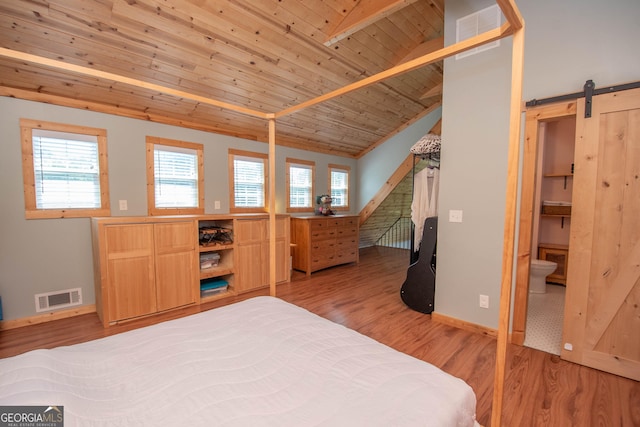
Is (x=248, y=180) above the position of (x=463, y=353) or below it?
above

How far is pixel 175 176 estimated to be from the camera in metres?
3.43

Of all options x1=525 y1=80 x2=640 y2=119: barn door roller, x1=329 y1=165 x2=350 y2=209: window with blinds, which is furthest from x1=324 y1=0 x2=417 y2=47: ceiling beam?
x1=329 y1=165 x2=350 y2=209: window with blinds

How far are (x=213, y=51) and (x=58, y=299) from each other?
116 inches

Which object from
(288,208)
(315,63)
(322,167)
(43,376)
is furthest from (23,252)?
(322,167)

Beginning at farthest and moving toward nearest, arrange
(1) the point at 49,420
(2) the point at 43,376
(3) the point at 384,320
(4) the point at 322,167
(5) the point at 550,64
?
(4) the point at 322,167
(3) the point at 384,320
(5) the point at 550,64
(2) the point at 43,376
(1) the point at 49,420

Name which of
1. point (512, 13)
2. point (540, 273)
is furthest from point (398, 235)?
point (512, 13)

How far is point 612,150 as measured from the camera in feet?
6.04

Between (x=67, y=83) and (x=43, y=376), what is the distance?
282 cm

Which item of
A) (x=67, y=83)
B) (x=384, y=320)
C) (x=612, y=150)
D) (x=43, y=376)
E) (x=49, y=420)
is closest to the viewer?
(x=49, y=420)

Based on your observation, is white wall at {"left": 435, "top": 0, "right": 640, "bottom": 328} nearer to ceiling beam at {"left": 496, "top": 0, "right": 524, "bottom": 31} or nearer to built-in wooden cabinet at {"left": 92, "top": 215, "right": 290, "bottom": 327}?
ceiling beam at {"left": 496, "top": 0, "right": 524, "bottom": 31}

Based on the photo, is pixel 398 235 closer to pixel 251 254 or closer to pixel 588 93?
pixel 251 254

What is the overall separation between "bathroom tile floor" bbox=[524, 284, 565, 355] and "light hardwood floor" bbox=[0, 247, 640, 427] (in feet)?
0.56

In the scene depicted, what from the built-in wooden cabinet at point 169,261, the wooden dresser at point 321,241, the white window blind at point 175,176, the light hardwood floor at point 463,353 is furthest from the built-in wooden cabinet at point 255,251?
the white window blind at point 175,176

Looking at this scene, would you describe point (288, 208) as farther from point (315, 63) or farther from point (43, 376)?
point (43, 376)
